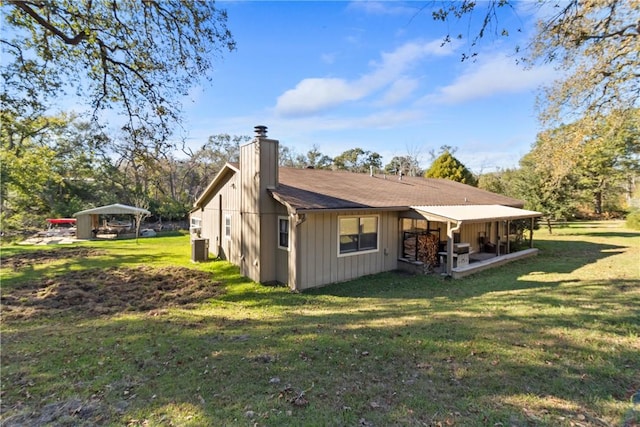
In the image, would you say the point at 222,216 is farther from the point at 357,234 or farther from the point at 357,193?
the point at 357,234

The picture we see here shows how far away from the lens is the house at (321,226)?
31.0 feet

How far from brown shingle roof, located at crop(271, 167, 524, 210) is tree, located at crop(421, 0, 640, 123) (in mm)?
5343

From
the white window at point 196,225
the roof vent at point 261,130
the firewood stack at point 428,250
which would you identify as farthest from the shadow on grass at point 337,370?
the white window at point 196,225

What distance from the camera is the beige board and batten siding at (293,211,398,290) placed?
922 cm

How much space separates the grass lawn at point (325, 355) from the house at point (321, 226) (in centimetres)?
119

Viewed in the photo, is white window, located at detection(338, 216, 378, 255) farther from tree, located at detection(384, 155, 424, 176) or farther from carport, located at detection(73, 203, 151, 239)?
tree, located at detection(384, 155, 424, 176)

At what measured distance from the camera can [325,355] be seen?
446cm

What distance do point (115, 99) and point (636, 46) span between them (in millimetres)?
12952

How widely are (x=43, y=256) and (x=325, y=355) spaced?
1599 cm

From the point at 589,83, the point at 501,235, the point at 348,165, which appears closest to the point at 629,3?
the point at 589,83

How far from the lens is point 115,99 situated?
820cm

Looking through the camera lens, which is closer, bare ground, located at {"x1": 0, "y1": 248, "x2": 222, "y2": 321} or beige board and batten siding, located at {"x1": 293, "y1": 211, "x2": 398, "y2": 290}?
bare ground, located at {"x1": 0, "y1": 248, "x2": 222, "y2": 321}

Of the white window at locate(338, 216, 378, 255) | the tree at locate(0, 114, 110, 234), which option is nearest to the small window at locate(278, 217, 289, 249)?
the white window at locate(338, 216, 378, 255)

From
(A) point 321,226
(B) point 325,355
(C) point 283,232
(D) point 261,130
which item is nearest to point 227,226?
(C) point 283,232
